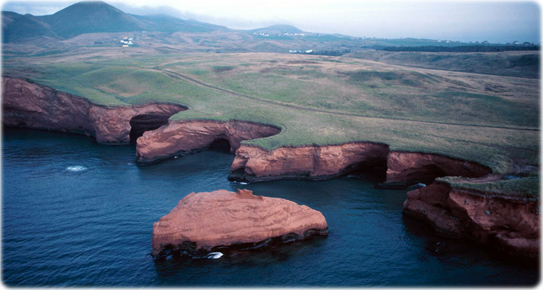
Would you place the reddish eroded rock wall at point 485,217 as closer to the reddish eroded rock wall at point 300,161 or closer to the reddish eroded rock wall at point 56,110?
the reddish eroded rock wall at point 300,161

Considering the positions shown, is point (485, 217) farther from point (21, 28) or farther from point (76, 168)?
point (21, 28)

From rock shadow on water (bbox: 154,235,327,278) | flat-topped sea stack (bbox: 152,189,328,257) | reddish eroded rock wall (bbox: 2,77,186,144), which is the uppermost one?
reddish eroded rock wall (bbox: 2,77,186,144)

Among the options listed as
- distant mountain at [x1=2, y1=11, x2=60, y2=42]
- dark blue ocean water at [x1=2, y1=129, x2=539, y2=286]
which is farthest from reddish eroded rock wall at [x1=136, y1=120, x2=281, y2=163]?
distant mountain at [x1=2, y1=11, x2=60, y2=42]

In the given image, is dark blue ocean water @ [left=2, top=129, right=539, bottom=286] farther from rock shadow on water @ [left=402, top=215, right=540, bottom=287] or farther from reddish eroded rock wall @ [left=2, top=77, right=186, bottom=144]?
reddish eroded rock wall @ [left=2, top=77, right=186, bottom=144]

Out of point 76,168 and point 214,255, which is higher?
point 76,168

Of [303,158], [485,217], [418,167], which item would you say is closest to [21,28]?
[303,158]

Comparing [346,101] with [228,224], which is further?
[346,101]
